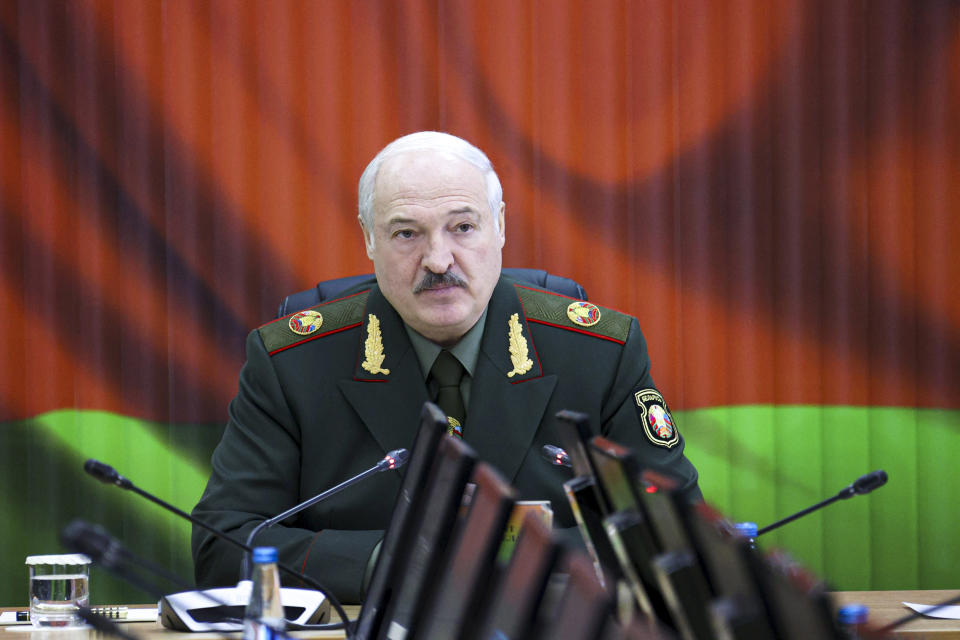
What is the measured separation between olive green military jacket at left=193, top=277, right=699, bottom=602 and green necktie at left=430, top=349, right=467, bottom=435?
4 cm

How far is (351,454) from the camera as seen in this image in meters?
1.98

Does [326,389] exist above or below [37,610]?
above

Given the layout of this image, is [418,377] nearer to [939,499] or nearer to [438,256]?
[438,256]

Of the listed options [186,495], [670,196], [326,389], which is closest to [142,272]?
[186,495]

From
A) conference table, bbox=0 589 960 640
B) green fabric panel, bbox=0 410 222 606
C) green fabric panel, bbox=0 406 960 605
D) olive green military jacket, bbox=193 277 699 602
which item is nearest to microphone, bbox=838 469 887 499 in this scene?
conference table, bbox=0 589 960 640

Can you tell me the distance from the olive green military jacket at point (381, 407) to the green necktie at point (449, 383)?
0.04 m

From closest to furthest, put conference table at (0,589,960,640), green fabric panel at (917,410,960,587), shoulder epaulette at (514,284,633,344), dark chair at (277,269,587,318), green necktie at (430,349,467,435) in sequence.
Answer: conference table at (0,589,960,640)
green necktie at (430,349,467,435)
shoulder epaulette at (514,284,633,344)
dark chair at (277,269,587,318)
green fabric panel at (917,410,960,587)

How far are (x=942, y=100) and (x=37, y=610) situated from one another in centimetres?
314

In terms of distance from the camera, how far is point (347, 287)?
7.83 feet

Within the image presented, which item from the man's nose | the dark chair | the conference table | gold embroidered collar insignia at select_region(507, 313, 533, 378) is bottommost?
the conference table

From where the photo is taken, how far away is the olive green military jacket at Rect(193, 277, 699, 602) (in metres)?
1.91

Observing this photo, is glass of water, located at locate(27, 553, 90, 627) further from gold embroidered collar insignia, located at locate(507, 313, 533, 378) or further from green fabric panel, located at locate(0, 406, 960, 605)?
green fabric panel, located at locate(0, 406, 960, 605)

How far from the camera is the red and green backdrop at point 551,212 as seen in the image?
3.18m

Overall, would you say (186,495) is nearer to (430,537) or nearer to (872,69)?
(430,537)
